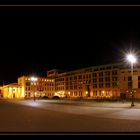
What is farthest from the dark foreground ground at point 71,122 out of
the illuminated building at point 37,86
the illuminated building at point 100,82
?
the illuminated building at point 37,86

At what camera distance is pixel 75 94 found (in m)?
156

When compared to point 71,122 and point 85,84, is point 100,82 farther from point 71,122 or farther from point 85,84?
point 71,122

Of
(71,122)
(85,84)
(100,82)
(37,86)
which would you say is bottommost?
(71,122)

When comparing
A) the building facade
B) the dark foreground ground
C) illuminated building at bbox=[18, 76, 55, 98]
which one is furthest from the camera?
illuminated building at bbox=[18, 76, 55, 98]

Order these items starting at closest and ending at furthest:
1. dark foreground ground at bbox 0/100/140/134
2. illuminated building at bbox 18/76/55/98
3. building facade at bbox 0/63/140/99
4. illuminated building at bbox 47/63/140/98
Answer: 1. dark foreground ground at bbox 0/100/140/134
2. illuminated building at bbox 47/63/140/98
3. building facade at bbox 0/63/140/99
4. illuminated building at bbox 18/76/55/98

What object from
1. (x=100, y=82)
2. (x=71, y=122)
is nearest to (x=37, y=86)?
(x=100, y=82)

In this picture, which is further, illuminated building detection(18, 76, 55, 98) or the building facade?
illuminated building detection(18, 76, 55, 98)

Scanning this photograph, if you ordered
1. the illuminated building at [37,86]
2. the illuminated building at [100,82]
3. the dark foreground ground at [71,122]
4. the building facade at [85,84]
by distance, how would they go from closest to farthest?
the dark foreground ground at [71,122] → the illuminated building at [100,82] → the building facade at [85,84] → the illuminated building at [37,86]

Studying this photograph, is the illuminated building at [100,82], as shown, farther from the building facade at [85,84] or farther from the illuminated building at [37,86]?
the illuminated building at [37,86]

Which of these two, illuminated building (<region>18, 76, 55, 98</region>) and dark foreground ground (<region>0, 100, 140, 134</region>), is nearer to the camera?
dark foreground ground (<region>0, 100, 140, 134</region>)

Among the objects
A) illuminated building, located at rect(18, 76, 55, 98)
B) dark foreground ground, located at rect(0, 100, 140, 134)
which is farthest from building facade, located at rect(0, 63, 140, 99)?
dark foreground ground, located at rect(0, 100, 140, 134)

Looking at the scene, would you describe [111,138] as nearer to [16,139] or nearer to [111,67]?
[16,139]

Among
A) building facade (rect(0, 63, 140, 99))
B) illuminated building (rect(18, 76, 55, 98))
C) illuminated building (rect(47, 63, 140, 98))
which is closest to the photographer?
illuminated building (rect(47, 63, 140, 98))

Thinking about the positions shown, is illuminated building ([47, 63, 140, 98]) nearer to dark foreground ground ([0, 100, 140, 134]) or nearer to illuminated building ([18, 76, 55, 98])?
illuminated building ([18, 76, 55, 98])
